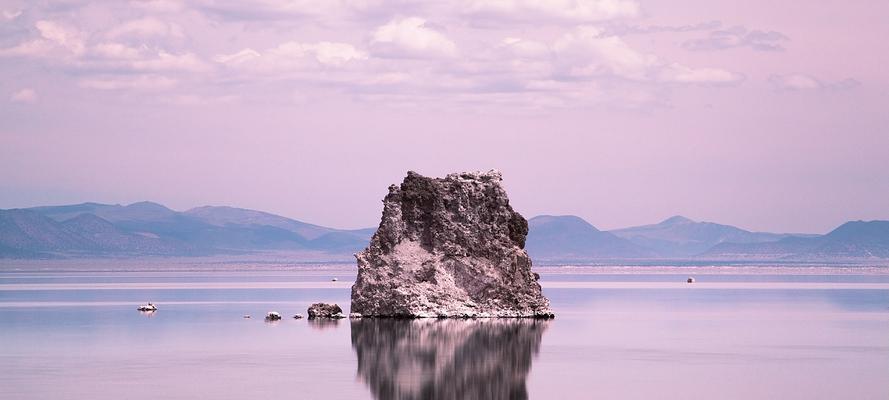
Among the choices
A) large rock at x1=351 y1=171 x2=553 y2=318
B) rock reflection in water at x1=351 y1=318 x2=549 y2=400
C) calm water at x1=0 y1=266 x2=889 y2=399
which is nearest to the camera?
rock reflection in water at x1=351 y1=318 x2=549 y2=400

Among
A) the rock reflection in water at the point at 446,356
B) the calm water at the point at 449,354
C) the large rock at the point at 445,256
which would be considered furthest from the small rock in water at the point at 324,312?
the rock reflection in water at the point at 446,356

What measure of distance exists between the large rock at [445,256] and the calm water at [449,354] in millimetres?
2041

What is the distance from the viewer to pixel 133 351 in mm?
47688

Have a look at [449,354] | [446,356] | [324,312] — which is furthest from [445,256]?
[446,356]

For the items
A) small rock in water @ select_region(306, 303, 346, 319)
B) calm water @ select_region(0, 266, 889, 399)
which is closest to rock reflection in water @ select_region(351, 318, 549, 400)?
calm water @ select_region(0, 266, 889, 399)

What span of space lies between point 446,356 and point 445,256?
59.7 feet

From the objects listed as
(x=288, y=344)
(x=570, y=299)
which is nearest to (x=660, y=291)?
(x=570, y=299)

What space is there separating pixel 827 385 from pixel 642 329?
21.9 metres

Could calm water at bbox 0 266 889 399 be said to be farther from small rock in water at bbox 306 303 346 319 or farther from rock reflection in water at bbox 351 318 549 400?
small rock in water at bbox 306 303 346 319

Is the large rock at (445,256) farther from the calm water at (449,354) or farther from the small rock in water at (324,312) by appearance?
the small rock in water at (324,312)

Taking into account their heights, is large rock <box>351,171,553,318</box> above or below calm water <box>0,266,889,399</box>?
above

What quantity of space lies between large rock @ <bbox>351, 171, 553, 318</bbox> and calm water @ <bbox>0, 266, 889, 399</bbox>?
2041 mm

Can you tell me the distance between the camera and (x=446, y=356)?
44.8m

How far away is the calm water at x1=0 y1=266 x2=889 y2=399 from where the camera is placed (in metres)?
36.2
